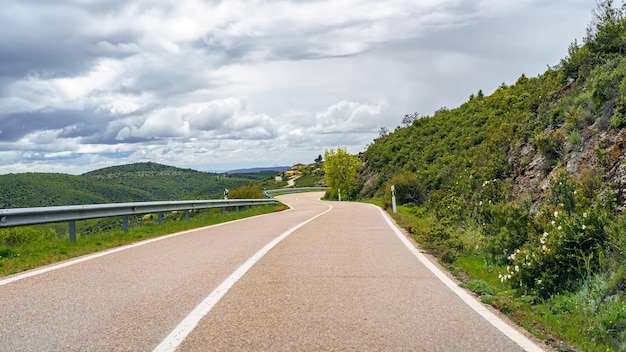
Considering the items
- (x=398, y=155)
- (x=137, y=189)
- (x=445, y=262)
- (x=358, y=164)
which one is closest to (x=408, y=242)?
(x=445, y=262)

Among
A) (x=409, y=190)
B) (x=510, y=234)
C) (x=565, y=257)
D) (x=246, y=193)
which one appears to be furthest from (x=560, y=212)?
(x=246, y=193)

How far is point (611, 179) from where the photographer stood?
8758mm

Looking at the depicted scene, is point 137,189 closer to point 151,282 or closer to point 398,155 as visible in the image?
point 398,155

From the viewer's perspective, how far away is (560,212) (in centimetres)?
802

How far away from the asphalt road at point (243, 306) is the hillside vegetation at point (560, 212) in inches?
33.9

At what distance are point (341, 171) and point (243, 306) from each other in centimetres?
7507

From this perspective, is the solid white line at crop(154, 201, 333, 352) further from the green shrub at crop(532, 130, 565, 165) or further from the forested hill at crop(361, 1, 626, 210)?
the green shrub at crop(532, 130, 565, 165)

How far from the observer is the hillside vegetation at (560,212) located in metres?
6.02

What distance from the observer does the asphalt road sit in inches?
185

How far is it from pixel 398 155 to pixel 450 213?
127 ft

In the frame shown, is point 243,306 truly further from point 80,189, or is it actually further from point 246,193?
point 80,189

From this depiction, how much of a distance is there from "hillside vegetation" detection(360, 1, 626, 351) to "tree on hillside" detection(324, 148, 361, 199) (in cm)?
5651

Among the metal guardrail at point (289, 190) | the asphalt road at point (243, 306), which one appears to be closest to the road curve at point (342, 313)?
the asphalt road at point (243, 306)

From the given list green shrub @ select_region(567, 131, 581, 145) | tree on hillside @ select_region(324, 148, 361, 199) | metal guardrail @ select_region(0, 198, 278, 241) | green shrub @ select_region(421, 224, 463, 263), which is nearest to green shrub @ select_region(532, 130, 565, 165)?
green shrub @ select_region(567, 131, 581, 145)
